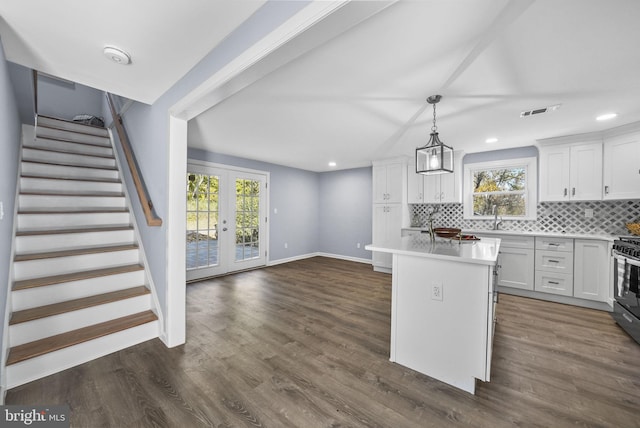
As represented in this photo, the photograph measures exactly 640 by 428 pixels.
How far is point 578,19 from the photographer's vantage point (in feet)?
4.76

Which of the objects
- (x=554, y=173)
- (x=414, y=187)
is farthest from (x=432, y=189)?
(x=554, y=173)

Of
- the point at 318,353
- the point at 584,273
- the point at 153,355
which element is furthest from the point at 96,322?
the point at 584,273

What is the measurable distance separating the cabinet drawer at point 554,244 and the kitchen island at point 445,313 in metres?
2.48

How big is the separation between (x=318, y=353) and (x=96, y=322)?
199 centimetres

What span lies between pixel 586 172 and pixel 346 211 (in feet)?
13.9

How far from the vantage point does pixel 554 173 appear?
146 inches

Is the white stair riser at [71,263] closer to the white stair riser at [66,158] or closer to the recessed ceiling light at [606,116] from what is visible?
the white stair riser at [66,158]

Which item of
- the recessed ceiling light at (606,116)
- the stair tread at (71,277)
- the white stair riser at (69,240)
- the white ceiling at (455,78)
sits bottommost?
the stair tread at (71,277)

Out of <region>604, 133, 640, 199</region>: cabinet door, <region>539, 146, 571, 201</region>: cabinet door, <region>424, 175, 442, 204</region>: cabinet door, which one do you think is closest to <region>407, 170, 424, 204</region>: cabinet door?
<region>424, 175, 442, 204</region>: cabinet door

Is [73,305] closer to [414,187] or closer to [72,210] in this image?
[72,210]

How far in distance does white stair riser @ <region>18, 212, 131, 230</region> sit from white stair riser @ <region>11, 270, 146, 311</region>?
921 millimetres

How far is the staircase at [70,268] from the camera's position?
194cm

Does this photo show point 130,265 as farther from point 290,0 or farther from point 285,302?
point 290,0

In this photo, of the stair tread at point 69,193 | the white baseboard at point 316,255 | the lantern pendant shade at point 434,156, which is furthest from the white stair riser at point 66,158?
the lantern pendant shade at point 434,156
